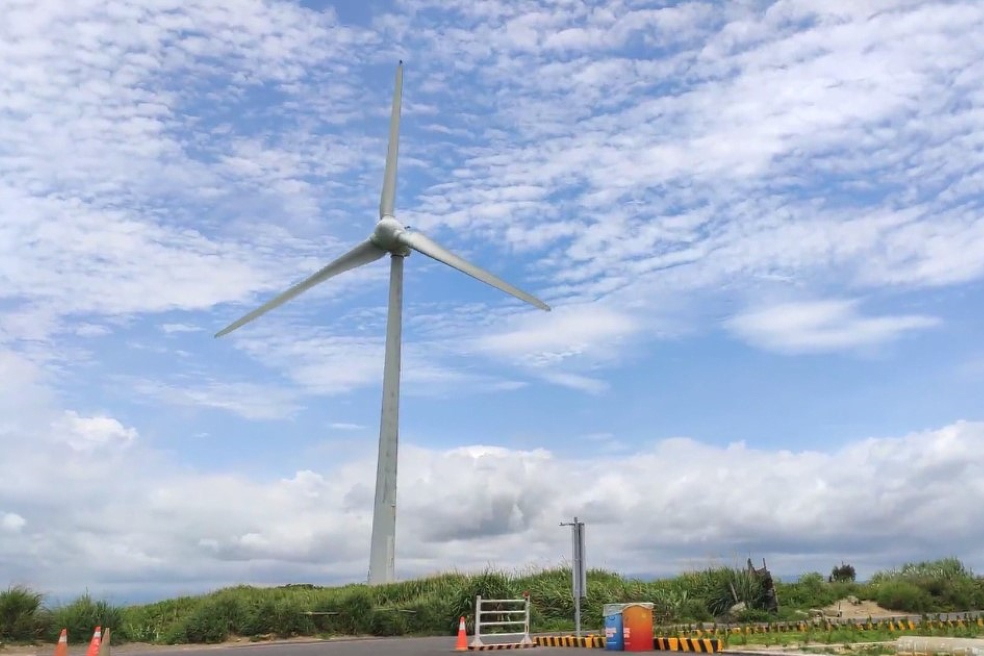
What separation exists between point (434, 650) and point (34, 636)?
12.5m

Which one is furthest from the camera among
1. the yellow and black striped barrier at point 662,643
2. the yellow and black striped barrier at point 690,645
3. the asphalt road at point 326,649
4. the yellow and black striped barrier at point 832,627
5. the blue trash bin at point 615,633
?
the yellow and black striped barrier at point 832,627

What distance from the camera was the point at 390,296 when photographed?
40281 millimetres

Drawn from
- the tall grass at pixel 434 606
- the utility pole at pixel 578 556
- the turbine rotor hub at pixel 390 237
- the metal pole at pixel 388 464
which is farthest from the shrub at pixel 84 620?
the turbine rotor hub at pixel 390 237

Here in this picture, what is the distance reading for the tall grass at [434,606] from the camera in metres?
26.6

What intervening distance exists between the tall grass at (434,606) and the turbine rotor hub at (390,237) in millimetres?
15241

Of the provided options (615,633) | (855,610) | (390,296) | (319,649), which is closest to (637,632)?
(615,633)

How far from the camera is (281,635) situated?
27969 mm

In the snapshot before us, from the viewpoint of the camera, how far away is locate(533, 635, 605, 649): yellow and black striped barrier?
830 inches

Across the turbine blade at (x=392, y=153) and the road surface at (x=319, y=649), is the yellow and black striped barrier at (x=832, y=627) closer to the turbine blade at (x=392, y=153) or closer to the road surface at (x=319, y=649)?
the road surface at (x=319, y=649)

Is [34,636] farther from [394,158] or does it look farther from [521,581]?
[394,158]

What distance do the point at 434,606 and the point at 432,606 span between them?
0.06m

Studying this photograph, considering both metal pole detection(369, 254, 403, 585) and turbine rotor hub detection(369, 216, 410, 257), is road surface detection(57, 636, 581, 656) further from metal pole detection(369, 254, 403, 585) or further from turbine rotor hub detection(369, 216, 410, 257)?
turbine rotor hub detection(369, 216, 410, 257)

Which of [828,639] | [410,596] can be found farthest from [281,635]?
[828,639]

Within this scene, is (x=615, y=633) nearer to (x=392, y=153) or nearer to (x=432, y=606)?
(x=432, y=606)
